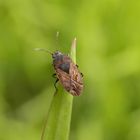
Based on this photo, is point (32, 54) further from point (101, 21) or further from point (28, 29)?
point (101, 21)

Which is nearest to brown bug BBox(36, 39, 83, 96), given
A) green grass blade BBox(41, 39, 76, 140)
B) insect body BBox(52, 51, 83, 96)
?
insect body BBox(52, 51, 83, 96)

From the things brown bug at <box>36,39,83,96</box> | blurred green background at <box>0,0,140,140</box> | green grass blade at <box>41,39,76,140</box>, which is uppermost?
blurred green background at <box>0,0,140,140</box>

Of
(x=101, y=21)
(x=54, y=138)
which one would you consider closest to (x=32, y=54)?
(x=101, y=21)

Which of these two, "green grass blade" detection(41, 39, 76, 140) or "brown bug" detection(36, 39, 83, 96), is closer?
"green grass blade" detection(41, 39, 76, 140)

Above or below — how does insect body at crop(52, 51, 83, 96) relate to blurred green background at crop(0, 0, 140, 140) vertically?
below

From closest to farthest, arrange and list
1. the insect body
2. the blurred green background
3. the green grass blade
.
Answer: the green grass blade → the insect body → the blurred green background

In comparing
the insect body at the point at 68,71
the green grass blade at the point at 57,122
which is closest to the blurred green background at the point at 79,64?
the insect body at the point at 68,71

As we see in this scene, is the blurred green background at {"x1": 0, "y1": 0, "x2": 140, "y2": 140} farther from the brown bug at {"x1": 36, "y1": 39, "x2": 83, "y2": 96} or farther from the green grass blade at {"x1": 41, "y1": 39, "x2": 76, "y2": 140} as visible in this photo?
the green grass blade at {"x1": 41, "y1": 39, "x2": 76, "y2": 140}

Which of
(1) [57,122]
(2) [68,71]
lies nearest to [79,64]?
(2) [68,71]
